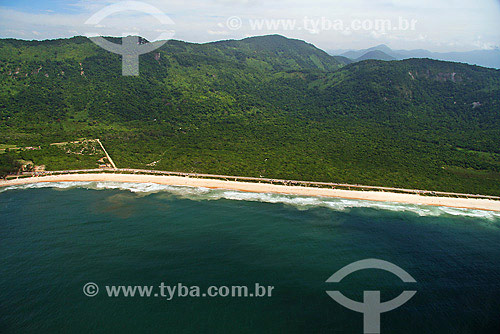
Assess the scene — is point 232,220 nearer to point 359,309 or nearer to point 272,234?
point 272,234

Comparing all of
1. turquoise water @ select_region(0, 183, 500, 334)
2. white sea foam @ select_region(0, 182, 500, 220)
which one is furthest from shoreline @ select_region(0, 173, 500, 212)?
turquoise water @ select_region(0, 183, 500, 334)

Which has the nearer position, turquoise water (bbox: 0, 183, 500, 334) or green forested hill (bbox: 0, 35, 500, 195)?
turquoise water (bbox: 0, 183, 500, 334)

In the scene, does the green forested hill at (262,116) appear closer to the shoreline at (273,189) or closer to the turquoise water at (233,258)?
the shoreline at (273,189)

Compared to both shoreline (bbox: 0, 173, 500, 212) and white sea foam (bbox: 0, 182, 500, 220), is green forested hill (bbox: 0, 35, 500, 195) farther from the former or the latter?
white sea foam (bbox: 0, 182, 500, 220)

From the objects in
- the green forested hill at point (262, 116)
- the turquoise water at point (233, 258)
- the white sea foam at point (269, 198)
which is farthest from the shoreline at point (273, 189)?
the green forested hill at point (262, 116)

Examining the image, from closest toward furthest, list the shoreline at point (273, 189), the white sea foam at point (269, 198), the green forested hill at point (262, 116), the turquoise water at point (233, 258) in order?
the turquoise water at point (233, 258) → the white sea foam at point (269, 198) → the shoreline at point (273, 189) → the green forested hill at point (262, 116)

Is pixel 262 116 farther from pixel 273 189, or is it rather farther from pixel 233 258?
pixel 233 258
